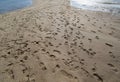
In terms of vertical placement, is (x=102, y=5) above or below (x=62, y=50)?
above

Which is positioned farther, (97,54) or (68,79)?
(97,54)

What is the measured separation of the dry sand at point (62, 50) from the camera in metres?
3.62

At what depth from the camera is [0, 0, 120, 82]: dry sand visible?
3.62 meters

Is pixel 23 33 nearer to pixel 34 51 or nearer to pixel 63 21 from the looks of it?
pixel 34 51

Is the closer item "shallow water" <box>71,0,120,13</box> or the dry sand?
the dry sand

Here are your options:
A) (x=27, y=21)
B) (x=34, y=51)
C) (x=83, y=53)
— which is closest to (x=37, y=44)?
(x=34, y=51)

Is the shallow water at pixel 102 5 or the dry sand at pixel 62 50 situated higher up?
the shallow water at pixel 102 5

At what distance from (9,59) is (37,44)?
3.79ft

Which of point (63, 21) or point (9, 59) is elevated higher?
point (63, 21)

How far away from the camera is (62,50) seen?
15.0ft

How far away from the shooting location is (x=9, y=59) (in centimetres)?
438

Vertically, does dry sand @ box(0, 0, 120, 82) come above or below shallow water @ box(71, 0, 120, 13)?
below

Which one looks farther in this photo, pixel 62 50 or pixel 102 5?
pixel 102 5

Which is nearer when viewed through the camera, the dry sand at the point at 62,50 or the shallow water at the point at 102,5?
the dry sand at the point at 62,50
